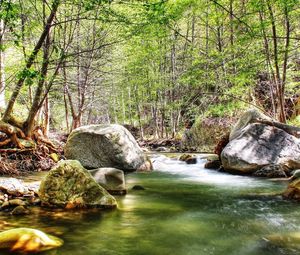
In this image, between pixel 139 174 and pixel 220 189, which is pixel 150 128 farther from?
pixel 220 189

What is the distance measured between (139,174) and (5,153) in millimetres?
4243

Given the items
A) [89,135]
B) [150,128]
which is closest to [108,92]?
[150,128]

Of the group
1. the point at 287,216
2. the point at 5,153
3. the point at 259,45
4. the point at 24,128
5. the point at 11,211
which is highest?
the point at 259,45

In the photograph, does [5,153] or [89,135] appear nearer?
[5,153]

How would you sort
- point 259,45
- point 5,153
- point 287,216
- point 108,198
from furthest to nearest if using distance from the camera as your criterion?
point 259,45 → point 5,153 → point 108,198 → point 287,216

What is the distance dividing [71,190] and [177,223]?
2.23 metres

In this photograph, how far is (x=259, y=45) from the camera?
13.4 meters

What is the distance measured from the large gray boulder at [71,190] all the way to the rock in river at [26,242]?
198 cm

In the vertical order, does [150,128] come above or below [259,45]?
below

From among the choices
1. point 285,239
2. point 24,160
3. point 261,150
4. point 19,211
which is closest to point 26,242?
point 19,211

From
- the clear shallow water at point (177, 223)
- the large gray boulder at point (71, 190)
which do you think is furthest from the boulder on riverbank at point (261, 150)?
the large gray boulder at point (71, 190)

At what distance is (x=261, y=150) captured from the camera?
431 inches

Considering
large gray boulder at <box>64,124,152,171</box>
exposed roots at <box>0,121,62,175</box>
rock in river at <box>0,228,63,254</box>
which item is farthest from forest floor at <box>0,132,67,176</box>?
rock in river at <box>0,228,63,254</box>

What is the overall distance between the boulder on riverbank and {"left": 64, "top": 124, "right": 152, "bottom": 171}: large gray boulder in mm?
3159
